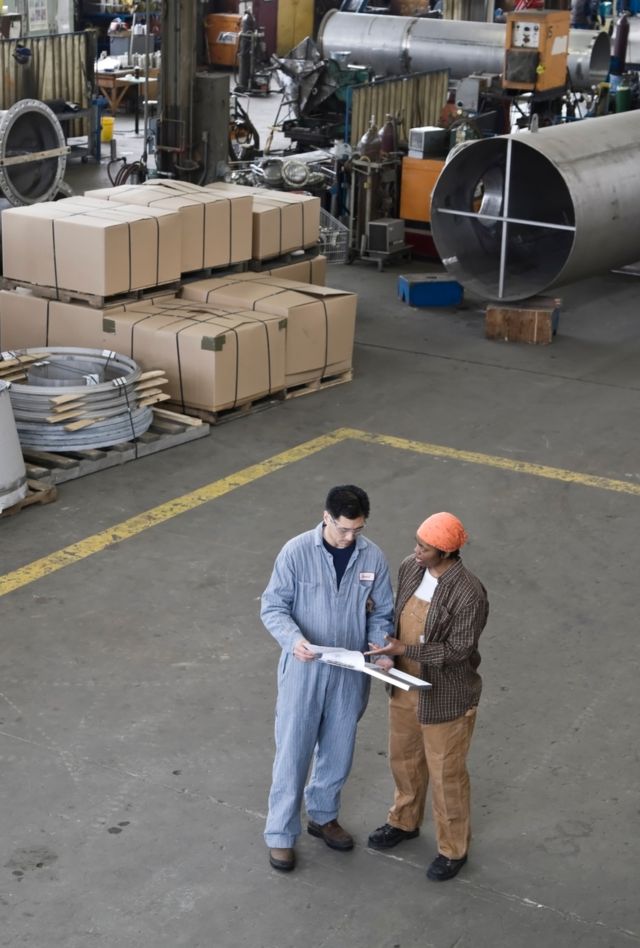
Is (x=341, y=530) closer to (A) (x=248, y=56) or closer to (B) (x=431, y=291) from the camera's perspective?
(B) (x=431, y=291)

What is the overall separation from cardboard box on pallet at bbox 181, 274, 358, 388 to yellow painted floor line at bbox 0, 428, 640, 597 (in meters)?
A: 0.93

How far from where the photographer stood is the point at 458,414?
10.7 metres

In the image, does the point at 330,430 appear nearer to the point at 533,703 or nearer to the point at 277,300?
the point at 277,300

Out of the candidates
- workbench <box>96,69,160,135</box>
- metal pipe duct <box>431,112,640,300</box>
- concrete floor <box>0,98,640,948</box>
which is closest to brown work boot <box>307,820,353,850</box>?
concrete floor <box>0,98,640,948</box>

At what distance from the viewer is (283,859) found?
5148 millimetres

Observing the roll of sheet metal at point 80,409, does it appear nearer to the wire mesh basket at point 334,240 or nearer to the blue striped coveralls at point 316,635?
the blue striped coveralls at point 316,635

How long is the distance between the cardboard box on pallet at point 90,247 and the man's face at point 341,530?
5.85m

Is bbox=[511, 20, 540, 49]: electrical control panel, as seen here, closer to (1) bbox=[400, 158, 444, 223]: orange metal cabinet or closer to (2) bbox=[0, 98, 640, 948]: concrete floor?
(1) bbox=[400, 158, 444, 223]: orange metal cabinet

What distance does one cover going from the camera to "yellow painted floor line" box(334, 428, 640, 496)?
9.33 metres

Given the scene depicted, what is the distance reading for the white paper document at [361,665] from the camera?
4742 millimetres

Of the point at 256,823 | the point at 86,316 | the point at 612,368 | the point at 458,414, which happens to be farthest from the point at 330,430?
the point at 256,823

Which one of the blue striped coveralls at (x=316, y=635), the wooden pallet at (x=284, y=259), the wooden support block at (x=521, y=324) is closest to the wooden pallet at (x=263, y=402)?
the wooden pallet at (x=284, y=259)

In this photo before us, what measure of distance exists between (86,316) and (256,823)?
5823 mm

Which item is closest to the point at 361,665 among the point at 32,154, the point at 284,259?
the point at 284,259
